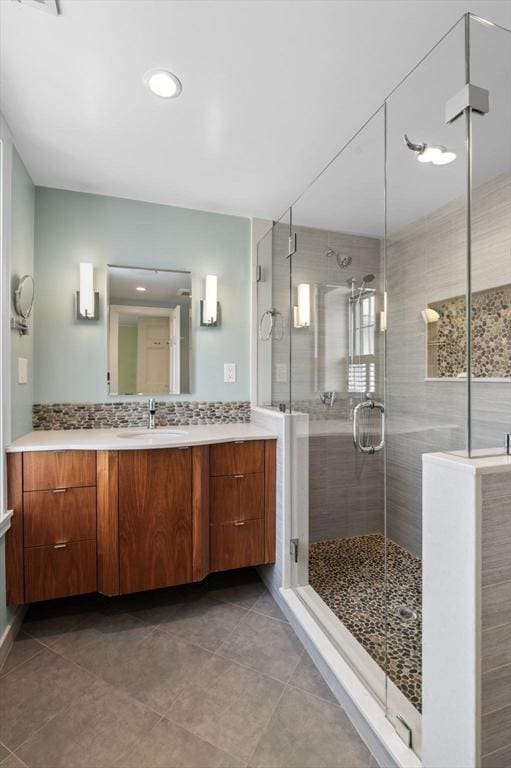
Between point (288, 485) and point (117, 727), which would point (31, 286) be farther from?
point (117, 727)

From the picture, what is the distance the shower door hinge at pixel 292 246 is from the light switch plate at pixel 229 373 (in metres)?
0.84

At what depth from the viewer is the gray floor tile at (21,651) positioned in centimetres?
165

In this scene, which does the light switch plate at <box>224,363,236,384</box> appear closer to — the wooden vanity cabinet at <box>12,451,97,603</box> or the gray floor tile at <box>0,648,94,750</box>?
the wooden vanity cabinet at <box>12,451,97,603</box>

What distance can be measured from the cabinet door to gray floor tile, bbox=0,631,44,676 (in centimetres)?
43

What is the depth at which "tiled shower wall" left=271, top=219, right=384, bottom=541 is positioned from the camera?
2.10 meters

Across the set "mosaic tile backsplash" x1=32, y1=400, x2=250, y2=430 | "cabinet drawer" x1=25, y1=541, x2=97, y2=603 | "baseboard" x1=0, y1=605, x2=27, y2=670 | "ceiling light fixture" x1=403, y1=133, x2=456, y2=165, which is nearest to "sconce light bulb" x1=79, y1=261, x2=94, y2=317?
"mosaic tile backsplash" x1=32, y1=400, x2=250, y2=430

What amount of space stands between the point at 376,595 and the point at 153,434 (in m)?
1.54

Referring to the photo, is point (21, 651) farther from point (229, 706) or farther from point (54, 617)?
point (229, 706)

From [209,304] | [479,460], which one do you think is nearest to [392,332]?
[479,460]

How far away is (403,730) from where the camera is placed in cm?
118

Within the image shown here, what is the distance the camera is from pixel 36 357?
230 cm

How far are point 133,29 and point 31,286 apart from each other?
1.35 metres

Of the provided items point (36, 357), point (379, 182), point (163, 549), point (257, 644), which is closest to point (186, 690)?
point (257, 644)

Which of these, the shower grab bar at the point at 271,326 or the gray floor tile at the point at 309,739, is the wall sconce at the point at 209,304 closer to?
the shower grab bar at the point at 271,326
